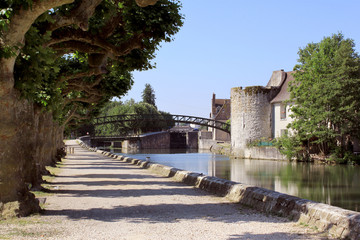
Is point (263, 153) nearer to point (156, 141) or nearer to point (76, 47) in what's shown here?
point (76, 47)

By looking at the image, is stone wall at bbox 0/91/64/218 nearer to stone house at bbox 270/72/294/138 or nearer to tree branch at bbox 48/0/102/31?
tree branch at bbox 48/0/102/31

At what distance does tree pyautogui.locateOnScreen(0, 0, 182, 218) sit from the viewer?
6.57m

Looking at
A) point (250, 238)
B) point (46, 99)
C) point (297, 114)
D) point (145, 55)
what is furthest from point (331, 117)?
point (250, 238)

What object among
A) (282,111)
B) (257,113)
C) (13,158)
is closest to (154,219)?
(13,158)

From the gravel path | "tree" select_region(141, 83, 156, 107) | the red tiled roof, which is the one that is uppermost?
"tree" select_region(141, 83, 156, 107)

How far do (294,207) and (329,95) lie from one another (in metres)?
29.5

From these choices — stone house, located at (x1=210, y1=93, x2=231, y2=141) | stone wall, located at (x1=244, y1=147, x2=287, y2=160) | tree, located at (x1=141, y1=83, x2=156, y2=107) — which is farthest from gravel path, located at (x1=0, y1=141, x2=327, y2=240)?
tree, located at (x1=141, y1=83, x2=156, y2=107)

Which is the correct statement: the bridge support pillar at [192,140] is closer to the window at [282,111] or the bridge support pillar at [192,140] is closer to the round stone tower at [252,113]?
the round stone tower at [252,113]

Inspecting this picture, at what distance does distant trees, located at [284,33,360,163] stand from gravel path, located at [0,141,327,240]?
87.6 ft

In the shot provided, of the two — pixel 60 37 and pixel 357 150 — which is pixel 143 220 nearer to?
pixel 60 37

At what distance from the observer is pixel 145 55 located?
39.7 feet

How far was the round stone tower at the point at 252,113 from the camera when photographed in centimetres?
4734

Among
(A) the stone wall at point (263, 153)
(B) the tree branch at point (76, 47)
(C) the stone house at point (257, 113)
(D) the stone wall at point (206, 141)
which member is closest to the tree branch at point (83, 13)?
(B) the tree branch at point (76, 47)

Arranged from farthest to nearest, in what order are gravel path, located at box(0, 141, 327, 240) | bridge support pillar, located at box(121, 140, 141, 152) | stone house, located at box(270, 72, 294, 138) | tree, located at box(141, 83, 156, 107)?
tree, located at box(141, 83, 156, 107) < bridge support pillar, located at box(121, 140, 141, 152) < stone house, located at box(270, 72, 294, 138) < gravel path, located at box(0, 141, 327, 240)
